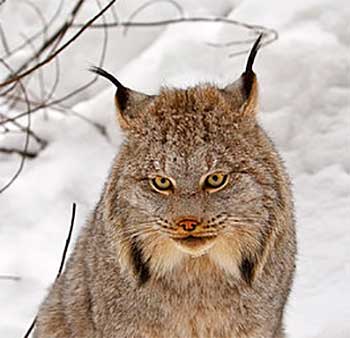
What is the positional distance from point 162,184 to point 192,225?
0.51 ft

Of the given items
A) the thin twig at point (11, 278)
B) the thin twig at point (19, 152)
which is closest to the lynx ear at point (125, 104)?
the thin twig at point (11, 278)

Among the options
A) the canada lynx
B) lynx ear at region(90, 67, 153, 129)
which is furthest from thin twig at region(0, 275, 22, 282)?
lynx ear at region(90, 67, 153, 129)

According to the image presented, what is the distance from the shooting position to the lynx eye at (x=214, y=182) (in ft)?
12.5

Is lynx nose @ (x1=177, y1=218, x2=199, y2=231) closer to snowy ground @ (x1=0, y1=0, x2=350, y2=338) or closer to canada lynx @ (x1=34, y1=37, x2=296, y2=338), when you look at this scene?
canada lynx @ (x1=34, y1=37, x2=296, y2=338)

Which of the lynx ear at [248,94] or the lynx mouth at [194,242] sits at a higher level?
the lynx ear at [248,94]

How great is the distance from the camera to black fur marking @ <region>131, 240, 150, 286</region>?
406 cm

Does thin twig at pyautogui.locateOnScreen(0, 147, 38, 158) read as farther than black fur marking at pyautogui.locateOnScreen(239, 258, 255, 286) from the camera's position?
Yes

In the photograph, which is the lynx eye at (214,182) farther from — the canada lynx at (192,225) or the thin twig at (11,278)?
the thin twig at (11,278)

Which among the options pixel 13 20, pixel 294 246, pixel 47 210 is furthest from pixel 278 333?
pixel 13 20

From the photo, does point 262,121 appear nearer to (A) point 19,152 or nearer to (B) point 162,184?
(A) point 19,152

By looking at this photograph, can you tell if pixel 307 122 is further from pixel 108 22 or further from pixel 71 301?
pixel 71 301

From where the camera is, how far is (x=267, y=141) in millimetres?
4082

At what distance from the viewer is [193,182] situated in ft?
12.5

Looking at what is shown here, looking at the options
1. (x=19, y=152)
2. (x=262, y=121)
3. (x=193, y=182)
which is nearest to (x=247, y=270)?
(x=193, y=182)
